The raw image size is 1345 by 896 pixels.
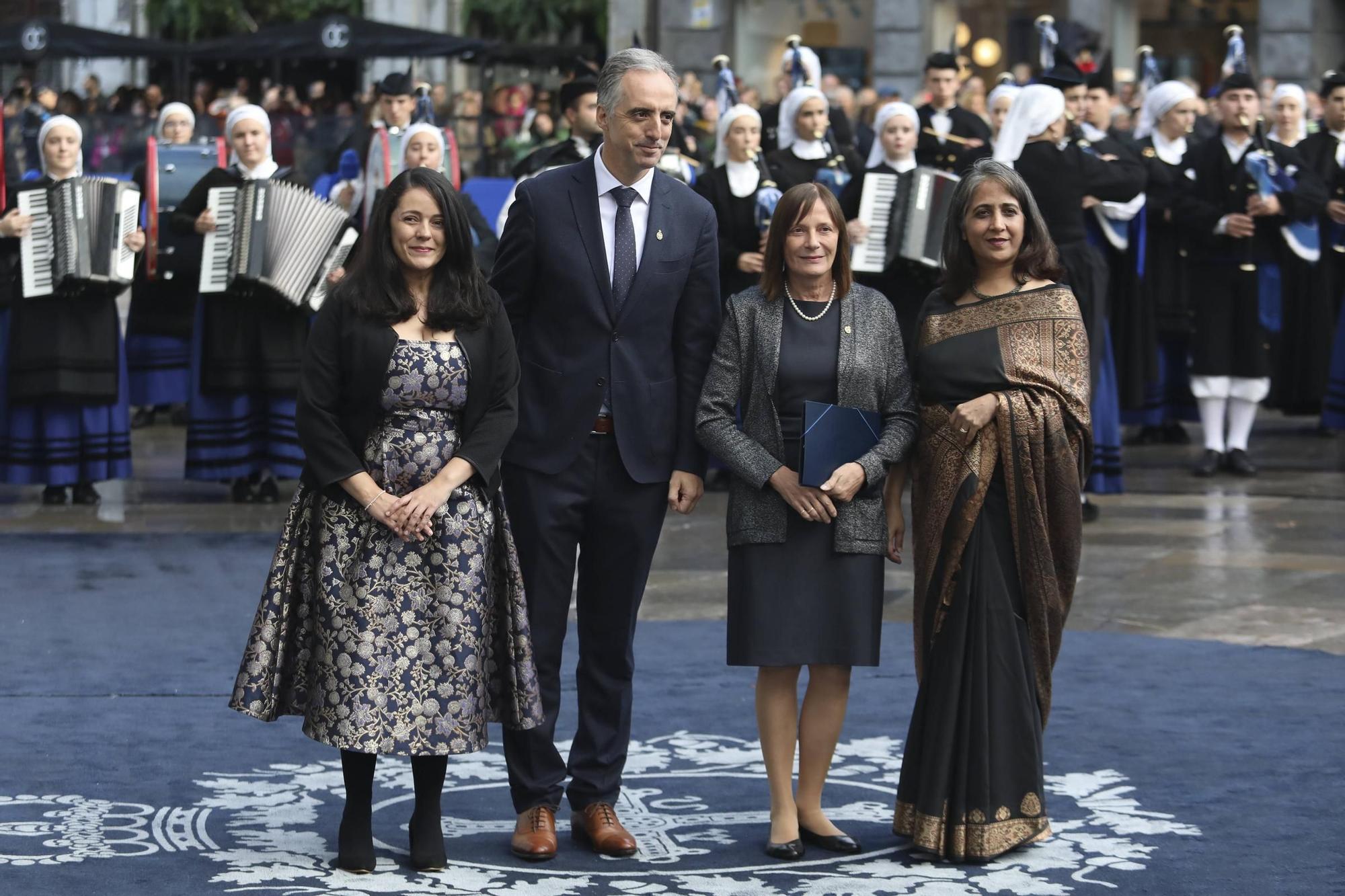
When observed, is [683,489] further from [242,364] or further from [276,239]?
[242,364]

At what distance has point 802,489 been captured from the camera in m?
5.39

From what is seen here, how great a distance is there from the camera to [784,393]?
5.51 m

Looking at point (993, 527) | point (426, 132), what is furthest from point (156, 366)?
point (993, 527)

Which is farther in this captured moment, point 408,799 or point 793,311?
point 408,799

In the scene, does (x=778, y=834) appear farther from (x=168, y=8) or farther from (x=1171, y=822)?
(x=168, y=8)

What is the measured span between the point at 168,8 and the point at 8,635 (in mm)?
26585

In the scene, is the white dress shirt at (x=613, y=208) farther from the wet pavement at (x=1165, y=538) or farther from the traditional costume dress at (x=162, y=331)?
the traditional costume dress at (x=162, y=331)

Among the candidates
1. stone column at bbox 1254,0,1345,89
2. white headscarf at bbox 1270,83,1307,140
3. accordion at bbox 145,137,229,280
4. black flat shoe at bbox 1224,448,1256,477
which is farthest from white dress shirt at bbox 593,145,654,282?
stone column at bbox 1254,0,1345,89

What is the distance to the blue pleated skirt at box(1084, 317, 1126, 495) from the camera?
424 inches

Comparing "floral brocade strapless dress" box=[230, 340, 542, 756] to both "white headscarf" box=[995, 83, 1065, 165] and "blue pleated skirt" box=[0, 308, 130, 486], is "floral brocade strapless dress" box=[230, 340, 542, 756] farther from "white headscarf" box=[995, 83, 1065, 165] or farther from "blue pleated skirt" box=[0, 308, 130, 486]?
"blue pleated skirt" box=[0, 308, 130, 486]

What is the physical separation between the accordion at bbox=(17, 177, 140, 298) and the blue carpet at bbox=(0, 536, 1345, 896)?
9.62 feet

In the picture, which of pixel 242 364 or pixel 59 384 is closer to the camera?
pixel 59 384

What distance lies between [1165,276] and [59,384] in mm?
6201

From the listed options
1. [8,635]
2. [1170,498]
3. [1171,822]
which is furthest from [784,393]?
[1170,498]
